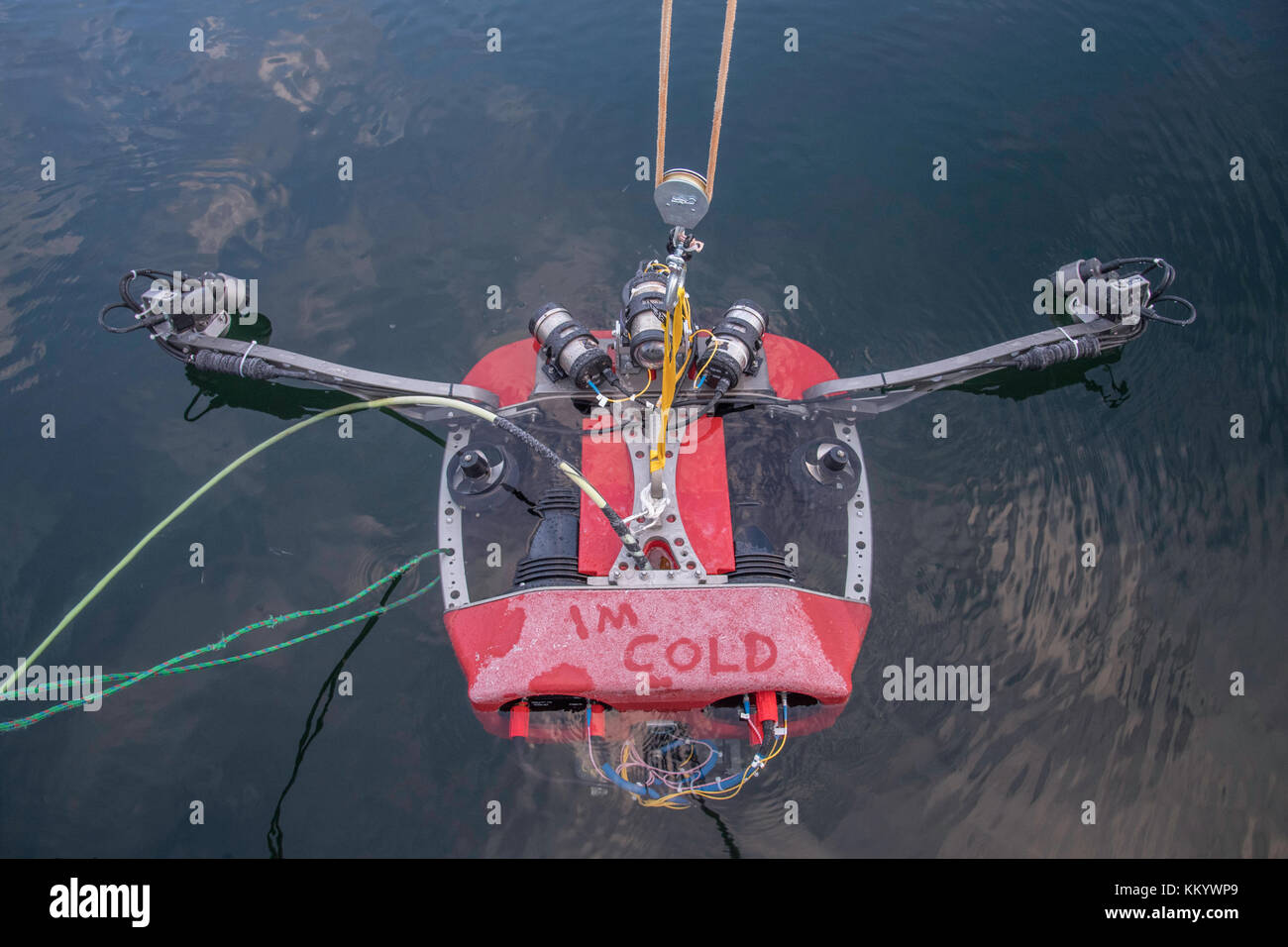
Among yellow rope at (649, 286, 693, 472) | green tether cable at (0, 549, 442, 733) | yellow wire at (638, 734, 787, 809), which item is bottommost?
yellow wire at (638, 734, 787, 809)

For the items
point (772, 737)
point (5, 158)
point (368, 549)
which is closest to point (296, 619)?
point (368, 549)

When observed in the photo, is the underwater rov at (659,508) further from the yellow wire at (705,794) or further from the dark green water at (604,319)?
the dark green water at (604,319)

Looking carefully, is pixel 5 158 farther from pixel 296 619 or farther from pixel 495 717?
pixel 495 717

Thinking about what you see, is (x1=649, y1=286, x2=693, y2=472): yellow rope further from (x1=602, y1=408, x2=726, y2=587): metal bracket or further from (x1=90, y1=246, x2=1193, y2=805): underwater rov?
(x1=602, y1=408, x2=726, y2=587): metal bracket

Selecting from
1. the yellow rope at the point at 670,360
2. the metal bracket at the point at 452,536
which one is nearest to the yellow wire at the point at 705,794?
the metal bracket at the point at 452,536

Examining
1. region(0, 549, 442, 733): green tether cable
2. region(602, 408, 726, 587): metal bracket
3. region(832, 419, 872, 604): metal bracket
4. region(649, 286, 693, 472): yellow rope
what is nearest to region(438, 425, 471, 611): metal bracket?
region(0, 549, 442, 733): green tether cable

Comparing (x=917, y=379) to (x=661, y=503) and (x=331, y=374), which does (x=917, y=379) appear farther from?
(x=331, y=374)
